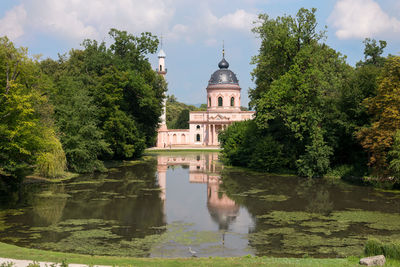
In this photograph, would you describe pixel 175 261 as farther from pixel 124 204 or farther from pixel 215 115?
pixel 215 115

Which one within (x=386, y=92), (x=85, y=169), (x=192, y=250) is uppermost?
(x=386, y=92)

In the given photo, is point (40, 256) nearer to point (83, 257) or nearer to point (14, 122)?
point (83, 257)

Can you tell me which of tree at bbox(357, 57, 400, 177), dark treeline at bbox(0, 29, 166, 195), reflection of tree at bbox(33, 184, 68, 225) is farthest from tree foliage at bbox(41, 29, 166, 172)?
tree at bbox(357, 57, 400, 177)

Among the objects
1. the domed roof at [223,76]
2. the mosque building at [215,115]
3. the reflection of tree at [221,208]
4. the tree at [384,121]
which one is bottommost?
the reflection of tree at [221,208]

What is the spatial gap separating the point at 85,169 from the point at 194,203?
13.6 meters

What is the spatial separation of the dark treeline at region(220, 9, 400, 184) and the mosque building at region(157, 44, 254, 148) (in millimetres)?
45369

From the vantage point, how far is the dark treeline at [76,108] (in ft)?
72.9

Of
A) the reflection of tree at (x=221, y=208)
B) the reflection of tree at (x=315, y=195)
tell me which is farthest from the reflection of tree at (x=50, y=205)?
the reflection of tree at (x=315, y=195)

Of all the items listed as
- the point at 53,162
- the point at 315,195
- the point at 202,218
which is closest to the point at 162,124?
the point at 53,162

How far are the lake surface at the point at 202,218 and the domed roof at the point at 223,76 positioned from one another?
55579 millimetres

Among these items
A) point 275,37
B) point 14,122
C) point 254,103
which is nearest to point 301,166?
point 254,103

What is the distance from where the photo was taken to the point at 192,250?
13.6 metres

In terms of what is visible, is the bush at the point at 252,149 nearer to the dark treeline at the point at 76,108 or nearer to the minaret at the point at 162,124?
the dark treeline at the point at 76,108

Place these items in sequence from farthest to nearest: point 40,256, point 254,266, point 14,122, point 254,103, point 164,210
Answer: point 254,103 → point 14,122 → point 164,210 → point 40,256 → point 254,266
